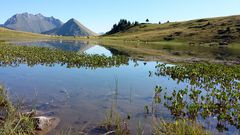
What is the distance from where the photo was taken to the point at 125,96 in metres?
20.8

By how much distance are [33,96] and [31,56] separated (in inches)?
919

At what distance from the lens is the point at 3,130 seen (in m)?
10.3

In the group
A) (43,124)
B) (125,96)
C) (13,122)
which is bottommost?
(125,96)

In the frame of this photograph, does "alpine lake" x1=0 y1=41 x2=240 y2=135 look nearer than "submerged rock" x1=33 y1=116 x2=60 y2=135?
No

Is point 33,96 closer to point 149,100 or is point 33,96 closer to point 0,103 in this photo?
point 0,103

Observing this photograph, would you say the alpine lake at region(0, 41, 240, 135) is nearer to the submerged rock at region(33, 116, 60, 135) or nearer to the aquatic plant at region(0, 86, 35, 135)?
the submerged rock at region(33, 116, 60, 135)

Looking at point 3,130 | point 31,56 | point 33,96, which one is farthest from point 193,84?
point 31,56

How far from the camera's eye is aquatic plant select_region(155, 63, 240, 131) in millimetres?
16109

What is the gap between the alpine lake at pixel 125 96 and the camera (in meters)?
15.5

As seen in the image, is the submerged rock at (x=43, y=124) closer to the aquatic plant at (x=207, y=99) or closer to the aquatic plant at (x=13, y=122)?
the aquatic plant at (x=13, y=122)

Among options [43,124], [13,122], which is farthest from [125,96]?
[13,122]

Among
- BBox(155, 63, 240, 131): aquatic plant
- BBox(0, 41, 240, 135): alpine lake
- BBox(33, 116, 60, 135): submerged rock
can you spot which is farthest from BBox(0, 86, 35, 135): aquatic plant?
BBox(155, 63, 240, 131): aquatic plant

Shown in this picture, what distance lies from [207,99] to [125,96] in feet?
17.5

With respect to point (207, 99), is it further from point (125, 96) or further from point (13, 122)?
point (13, 122)
